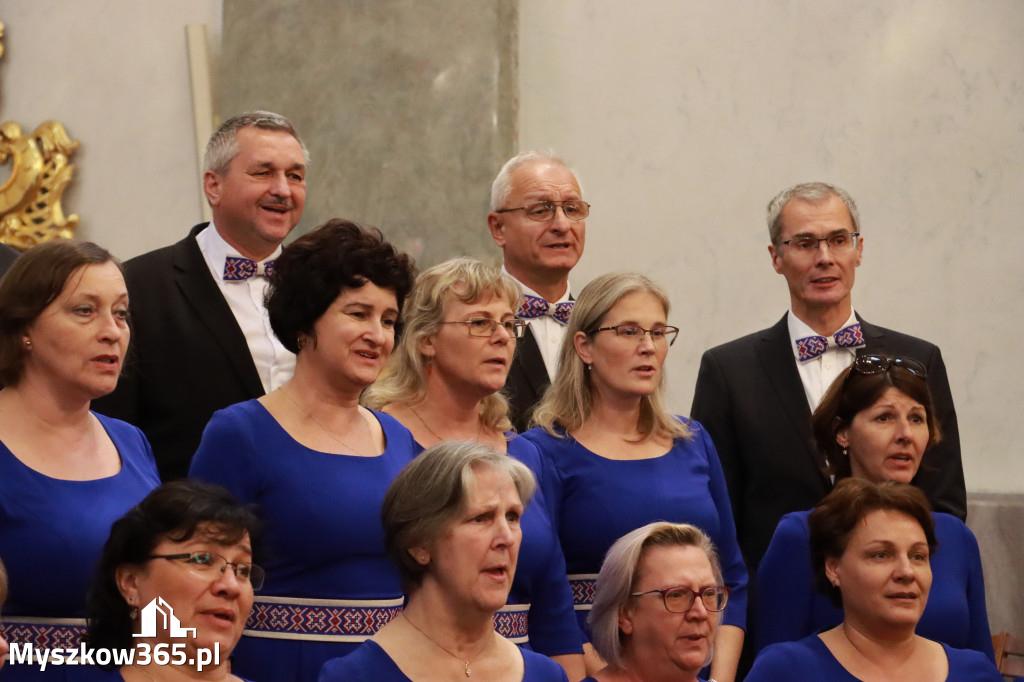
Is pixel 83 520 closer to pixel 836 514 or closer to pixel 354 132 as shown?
pixel 836 514

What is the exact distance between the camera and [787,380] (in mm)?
3779

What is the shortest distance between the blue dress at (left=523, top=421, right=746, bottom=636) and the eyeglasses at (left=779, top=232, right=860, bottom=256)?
0.86 m

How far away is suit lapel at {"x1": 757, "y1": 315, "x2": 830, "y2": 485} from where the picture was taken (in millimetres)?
3646

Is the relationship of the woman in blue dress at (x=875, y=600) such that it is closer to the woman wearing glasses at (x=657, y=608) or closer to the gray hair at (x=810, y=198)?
the woman wearing glasses at (x=657, y=608)

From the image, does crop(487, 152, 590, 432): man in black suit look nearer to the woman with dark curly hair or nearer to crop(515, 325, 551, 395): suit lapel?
crop(515, 325, 551, 395): suit lapel

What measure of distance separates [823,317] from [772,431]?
40cm

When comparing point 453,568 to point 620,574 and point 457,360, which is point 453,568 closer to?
point 620,574

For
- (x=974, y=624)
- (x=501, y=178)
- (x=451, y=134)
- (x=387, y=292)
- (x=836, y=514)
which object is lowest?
(x=974, y=624)

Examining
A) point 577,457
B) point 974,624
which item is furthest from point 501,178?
point 974,624

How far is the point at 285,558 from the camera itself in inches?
104

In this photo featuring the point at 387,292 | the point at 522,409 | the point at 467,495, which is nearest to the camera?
the point at 467,495

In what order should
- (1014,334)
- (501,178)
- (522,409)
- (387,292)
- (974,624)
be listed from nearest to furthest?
(387,292) < (974,624) < (522,409) < (501,178) < (1014,334)

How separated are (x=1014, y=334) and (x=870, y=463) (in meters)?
1.66

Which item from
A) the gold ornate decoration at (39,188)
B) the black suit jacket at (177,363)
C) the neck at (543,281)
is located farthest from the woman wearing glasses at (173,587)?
the gold ornate decoration at (39,188)
